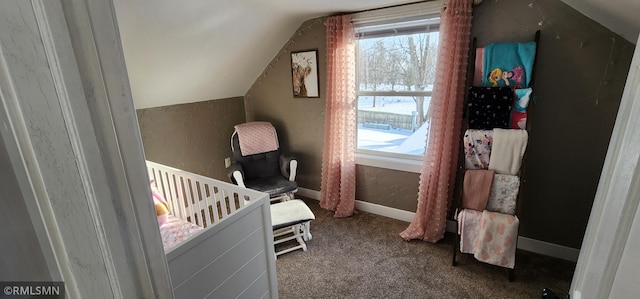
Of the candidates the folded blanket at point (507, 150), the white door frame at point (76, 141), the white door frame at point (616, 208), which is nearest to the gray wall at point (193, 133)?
the white door frame at point (76, 141)

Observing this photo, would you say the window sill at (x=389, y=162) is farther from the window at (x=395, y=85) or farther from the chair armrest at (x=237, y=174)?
the chair armrest at (x=237, y=174)

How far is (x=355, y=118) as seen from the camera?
277 cm

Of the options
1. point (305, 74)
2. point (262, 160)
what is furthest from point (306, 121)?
point (262, 160)

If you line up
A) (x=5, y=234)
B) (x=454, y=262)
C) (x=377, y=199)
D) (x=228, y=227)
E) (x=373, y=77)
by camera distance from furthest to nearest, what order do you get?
(x=377, y=199) < (x=373, y=77) < (x=454, y=262) < (x=228, y=227) < (x=5, y=234)

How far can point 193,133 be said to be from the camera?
298cm

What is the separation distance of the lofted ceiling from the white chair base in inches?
55.6

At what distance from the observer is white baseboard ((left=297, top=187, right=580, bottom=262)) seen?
211 cm

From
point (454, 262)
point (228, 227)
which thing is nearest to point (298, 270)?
point (228, 227)

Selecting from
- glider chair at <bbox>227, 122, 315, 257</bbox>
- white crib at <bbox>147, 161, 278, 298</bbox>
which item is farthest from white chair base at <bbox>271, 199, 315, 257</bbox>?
white crib at <bbox>147, 161, 278, 298</bbox>

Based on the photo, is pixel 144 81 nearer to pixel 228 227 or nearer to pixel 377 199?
pixel 228 227

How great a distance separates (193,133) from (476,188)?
2.70 metres

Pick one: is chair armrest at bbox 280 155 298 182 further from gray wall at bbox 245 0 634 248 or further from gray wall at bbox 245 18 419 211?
gray wall at bbox 245 0 634 248

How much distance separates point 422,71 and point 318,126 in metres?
1.17

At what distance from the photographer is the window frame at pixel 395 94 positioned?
→ 7.26 ft
